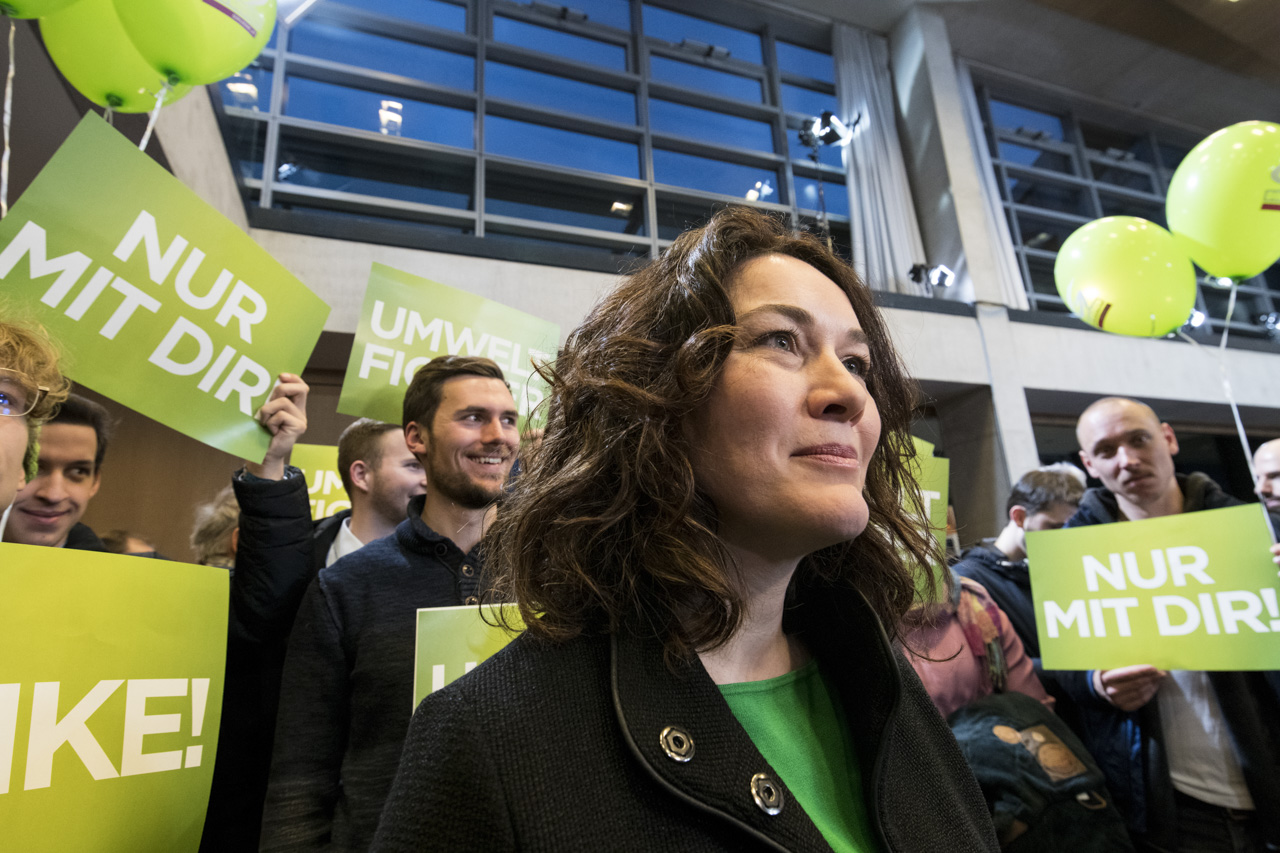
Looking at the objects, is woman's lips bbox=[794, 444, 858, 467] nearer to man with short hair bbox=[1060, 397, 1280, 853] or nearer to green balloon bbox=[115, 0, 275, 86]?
man with short hair bbox=[1060, 397, 1280, 853]

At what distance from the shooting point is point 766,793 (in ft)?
2.09

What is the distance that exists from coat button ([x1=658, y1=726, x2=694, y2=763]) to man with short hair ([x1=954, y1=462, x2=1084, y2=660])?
2097 millimetres

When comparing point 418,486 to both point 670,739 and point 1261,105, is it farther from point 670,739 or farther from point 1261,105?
point 1261,105

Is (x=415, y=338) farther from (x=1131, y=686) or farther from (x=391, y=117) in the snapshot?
(x=391, y=117)

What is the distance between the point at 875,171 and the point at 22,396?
733 centimetres

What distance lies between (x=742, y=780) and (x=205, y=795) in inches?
37.4

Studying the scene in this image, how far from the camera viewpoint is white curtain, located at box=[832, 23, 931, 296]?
6770mm

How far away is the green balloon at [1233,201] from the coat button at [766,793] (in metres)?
2.96

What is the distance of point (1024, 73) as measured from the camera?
8.22 meters

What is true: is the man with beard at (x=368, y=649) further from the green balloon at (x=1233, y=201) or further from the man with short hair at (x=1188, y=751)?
the green balloon at (x=1233, y=201)

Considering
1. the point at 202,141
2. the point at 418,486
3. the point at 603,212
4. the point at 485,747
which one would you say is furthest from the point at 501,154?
the point at 485,747

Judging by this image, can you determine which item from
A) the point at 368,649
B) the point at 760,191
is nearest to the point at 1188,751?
the point at 368,649

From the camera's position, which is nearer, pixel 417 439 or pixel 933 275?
pixel 417 439

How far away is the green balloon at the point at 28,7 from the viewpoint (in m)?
1.42
